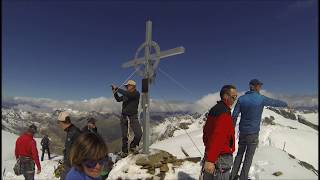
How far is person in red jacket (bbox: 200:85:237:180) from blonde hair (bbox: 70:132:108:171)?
3.94 metres

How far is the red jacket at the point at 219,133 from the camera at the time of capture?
7.18 metres

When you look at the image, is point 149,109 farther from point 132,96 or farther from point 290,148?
point 290,148

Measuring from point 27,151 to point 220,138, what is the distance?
7.32 metres

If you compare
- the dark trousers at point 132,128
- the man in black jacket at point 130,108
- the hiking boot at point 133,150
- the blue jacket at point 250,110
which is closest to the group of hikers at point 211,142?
the blue jacket at point 250,110

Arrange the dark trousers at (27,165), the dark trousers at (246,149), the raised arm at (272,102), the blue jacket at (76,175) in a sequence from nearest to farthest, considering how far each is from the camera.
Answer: the blue jacket at (76,175) → the dark trousers at (246,149) → the raised arm at (272,102) → the dark trousers at (27,165)

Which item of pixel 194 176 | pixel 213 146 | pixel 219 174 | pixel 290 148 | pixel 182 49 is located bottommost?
pixel 290 148

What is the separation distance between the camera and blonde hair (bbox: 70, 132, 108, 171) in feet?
12.0

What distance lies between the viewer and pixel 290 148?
65312 mm

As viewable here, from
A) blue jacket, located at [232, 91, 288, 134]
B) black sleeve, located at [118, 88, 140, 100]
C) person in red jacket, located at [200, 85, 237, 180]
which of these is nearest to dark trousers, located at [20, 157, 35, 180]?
black sleeve, located at [118, 88, 140, 100]

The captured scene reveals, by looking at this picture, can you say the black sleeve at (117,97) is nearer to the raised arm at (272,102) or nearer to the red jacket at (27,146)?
the red jacket at (27,146)

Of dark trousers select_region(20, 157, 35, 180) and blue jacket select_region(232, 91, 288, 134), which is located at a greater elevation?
blue jacket select_region(232, 91, 288, 134)

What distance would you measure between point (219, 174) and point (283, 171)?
21.0 ft

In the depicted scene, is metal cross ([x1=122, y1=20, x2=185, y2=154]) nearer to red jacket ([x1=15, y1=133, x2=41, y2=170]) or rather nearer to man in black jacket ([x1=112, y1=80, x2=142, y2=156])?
man in black jacket ([x1=112, y1=80, x2=142, y2=156])

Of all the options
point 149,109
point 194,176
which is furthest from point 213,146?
point 149,109
